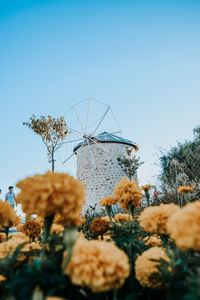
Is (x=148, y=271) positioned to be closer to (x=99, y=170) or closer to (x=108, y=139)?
(x=99, y=170)

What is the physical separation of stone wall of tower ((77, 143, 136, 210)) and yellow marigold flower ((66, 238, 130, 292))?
1589cm

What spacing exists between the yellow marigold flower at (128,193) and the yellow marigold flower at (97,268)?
3.14 feet

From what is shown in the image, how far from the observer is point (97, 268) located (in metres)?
0.84

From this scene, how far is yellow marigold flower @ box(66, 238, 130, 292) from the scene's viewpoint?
81 centimetres

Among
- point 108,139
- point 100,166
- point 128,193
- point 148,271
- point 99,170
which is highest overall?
point 108,139

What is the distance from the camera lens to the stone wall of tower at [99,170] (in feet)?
55.3

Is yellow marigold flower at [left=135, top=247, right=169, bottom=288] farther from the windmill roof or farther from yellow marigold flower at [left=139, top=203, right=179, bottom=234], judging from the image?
the windmill roof

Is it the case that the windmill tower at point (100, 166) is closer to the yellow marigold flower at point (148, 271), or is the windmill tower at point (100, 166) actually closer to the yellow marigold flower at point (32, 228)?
the yellow marigold flower at point (32, 228)

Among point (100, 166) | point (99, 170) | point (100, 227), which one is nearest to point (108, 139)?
point (100, 166)

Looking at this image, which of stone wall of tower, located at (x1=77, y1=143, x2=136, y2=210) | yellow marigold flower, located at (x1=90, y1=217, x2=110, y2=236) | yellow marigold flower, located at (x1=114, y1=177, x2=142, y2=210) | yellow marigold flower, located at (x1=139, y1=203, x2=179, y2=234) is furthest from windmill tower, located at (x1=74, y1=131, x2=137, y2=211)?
yellow marigold flower, located at (x1=139, y1=203, x2=179, y2=234)

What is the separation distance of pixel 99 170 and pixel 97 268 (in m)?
16.7

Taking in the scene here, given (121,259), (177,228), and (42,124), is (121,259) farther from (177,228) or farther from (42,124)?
(42,124)

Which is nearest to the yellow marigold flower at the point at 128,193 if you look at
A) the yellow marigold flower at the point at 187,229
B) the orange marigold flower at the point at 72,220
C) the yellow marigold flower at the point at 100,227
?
the yellow marigold flower at the point at 100,227

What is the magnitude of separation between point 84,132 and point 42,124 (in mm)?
8591
